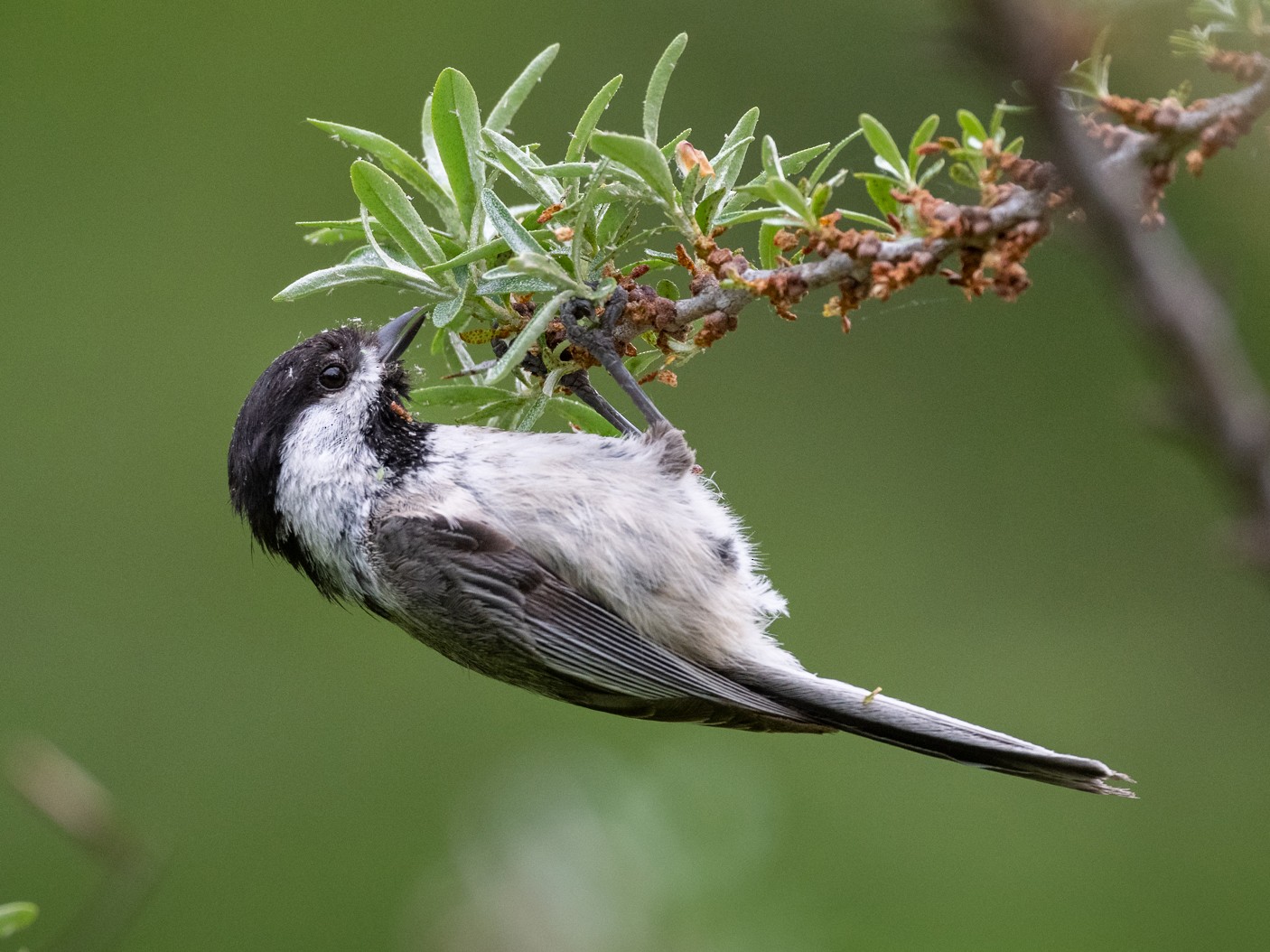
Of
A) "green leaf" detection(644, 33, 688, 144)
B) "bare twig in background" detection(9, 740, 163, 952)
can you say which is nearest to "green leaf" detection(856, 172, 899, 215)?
"green leaf" detection(644, 33, 688, 144)

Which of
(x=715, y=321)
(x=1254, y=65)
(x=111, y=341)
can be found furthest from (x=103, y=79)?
(x=1254, y=65)

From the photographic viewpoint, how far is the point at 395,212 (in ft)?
4.88

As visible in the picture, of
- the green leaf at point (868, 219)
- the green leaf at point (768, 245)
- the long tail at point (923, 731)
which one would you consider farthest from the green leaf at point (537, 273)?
the long tail at point (923, 731)

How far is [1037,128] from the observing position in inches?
16.6

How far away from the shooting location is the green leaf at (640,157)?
126 centimetres

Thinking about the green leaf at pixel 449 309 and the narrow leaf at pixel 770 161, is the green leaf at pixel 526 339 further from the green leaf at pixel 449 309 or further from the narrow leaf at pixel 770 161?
the narrow leaf at pixel 770 161

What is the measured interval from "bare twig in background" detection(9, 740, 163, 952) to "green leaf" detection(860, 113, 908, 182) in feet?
3.94

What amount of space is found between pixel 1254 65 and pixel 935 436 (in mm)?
3390

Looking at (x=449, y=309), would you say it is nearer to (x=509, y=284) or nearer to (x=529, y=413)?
(x=509, y=284)

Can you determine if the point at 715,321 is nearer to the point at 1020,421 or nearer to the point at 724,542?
the point at 724,542

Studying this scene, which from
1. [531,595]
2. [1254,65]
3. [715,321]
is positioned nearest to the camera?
[1254,65]

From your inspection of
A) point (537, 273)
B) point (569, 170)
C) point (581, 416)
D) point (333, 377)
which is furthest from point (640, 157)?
point (333, 377)

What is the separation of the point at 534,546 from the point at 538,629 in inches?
5.4

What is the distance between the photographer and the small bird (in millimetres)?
1873
